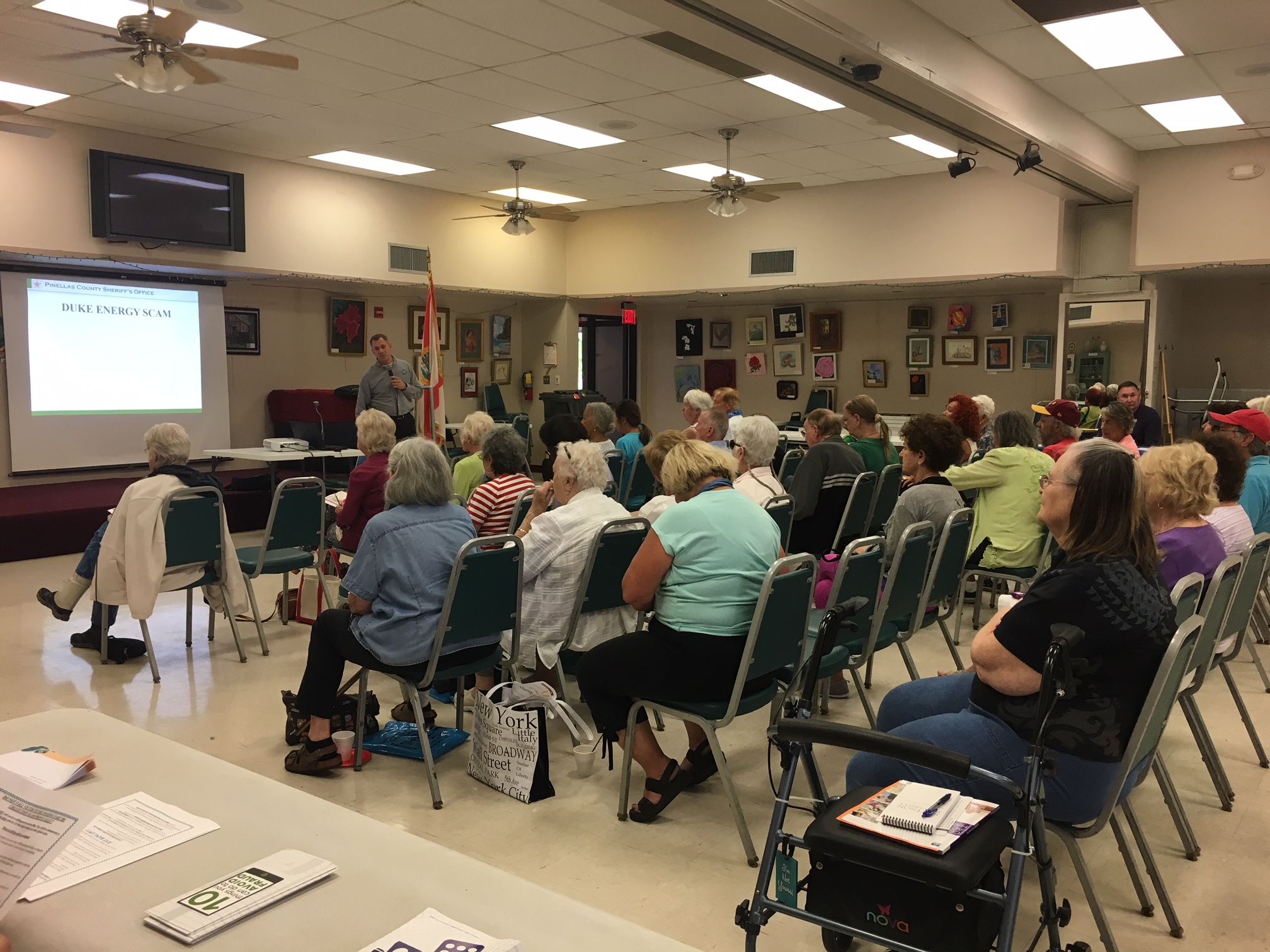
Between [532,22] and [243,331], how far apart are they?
18.4 feet

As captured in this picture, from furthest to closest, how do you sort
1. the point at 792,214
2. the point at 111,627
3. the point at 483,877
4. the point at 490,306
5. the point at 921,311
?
the point at 490,306 → the point at 921,311 → the point at 792,214 → the point at 111,627 → the point at 483,877

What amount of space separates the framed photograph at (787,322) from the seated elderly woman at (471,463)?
7217 millimetres

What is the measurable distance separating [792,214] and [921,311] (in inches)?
86.9

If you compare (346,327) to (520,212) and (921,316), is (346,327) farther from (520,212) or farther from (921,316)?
(921,316)

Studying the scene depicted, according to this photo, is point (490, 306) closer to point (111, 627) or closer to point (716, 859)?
point (111, 627)

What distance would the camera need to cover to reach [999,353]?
1083cm

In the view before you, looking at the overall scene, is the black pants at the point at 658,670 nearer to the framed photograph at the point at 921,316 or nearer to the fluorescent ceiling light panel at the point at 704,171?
the fluorescent ceiling light panel at the point at 704,171

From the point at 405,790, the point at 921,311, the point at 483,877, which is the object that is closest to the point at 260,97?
the point at 405,790

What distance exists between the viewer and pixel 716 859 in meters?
2.96

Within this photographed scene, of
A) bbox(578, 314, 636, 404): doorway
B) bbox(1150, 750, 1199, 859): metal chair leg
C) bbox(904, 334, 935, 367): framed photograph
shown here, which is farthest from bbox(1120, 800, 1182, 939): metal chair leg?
bbox(578, 314, 636, 404): doorway

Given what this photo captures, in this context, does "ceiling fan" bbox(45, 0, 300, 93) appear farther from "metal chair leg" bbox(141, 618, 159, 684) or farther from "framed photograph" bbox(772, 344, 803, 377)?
"framed photograph" bbox(772, 344, 803, 377)

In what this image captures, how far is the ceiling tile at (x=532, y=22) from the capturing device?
5.07 meters

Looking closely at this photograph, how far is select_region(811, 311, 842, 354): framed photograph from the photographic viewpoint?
11.9m

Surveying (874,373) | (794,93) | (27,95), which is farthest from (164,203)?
(874,373)
